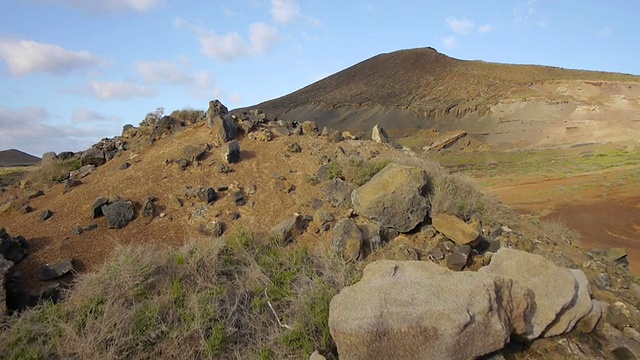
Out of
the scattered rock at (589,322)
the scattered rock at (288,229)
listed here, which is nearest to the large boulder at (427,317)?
the scattered rock at (589,322)

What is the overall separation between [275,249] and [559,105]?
44.7 metres

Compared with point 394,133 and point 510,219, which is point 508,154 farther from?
point 510,219

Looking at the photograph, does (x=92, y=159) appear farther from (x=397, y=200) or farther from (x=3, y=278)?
(x=397, y=200)

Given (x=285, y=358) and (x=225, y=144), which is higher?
(x=225, y=144)

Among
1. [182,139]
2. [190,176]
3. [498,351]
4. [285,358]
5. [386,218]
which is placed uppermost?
[182,139]

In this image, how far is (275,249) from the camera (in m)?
5.41

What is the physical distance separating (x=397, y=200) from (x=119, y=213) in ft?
13.0

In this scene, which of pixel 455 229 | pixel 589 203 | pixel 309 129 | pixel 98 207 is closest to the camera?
pixel 455 229

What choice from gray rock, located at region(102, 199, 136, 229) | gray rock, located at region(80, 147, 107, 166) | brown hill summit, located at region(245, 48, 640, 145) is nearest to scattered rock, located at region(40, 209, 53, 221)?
gray rock, located at region(102, 199, 136, 229)

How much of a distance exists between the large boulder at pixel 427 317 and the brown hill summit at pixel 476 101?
129ft

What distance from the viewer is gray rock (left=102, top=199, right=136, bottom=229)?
6094 mm

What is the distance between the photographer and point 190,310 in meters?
4.19

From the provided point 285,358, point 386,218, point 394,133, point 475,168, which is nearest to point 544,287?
point 386,218

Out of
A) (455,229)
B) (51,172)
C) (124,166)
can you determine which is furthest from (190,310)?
(51,172)
